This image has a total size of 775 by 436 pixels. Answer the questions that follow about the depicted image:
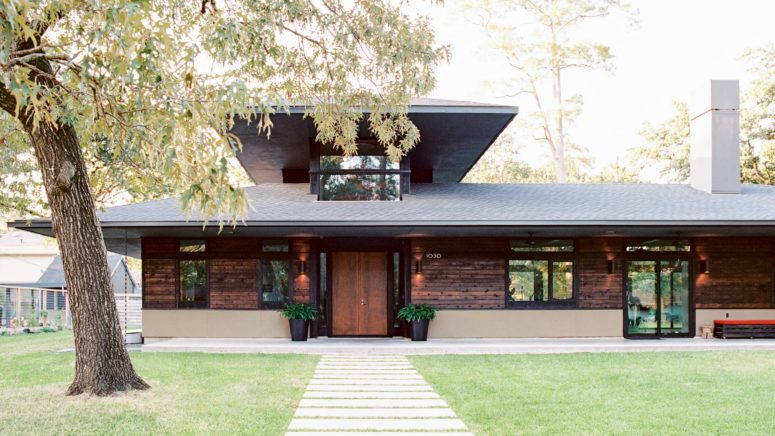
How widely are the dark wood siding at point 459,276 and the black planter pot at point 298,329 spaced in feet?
7.15

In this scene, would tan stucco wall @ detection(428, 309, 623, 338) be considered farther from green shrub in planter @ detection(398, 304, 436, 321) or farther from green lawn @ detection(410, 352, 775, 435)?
green lawn @ detection(410, 352, 775, 435)

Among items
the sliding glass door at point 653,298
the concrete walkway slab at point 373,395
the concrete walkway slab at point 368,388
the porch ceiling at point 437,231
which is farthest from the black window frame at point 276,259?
the sliding glass door at point 653,298

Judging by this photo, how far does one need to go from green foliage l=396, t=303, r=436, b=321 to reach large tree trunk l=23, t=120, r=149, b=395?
674 centimetres

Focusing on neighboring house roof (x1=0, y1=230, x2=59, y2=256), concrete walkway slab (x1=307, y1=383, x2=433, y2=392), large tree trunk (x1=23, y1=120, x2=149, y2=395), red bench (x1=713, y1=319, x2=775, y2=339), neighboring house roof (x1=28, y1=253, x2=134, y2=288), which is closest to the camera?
large tree trunk (x1=23, y1=120, x2=149, y2=395)

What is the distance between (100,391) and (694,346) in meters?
10.0

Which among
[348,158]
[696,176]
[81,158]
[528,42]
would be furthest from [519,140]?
[81,158]

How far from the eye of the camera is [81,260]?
25.3 ft

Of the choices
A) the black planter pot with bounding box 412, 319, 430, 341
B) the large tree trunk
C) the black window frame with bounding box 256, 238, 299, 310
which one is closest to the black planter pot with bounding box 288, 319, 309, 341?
the black window frame with bounding box 256, 238, 299, 310

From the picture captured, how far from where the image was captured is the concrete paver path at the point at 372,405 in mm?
6176

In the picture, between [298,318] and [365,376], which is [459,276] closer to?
[298,318]

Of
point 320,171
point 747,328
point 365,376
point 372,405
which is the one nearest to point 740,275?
point 747,328

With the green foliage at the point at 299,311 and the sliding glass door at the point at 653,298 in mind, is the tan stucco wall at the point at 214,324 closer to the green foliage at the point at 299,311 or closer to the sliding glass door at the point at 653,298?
the green foliage at the point at 299,311

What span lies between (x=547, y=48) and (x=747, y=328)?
15761 mm

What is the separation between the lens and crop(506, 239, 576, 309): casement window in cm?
1441
